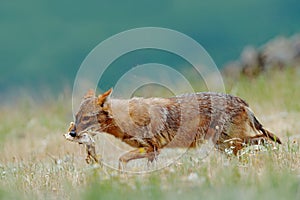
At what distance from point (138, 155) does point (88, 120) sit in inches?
29.0

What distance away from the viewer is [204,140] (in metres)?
8.05

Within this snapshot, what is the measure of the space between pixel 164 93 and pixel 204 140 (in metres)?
7.50

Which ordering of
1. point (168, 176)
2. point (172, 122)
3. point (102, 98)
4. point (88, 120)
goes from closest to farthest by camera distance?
1. point (168, 176)
2. point (88, 120)
3. point (102, 98)
4. point (172, 122)

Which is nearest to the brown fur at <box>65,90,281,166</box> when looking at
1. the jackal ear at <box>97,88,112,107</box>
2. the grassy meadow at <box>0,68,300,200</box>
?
the jackal ear at <box>97,88,112,107</box>

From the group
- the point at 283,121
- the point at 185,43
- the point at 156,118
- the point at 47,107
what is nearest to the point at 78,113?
the point at 156,118

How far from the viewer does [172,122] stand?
815 cm

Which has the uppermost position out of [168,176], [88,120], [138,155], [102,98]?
[102,98]

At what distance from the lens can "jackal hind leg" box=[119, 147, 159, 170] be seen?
7446 millimetres

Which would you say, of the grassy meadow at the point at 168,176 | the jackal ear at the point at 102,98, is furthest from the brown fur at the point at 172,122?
the grassy meadow at the point at 168,176

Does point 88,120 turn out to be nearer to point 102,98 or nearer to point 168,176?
point 102,98

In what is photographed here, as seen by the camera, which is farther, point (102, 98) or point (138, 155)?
point (102, 98)

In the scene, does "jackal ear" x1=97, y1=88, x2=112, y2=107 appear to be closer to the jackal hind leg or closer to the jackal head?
the jackal head

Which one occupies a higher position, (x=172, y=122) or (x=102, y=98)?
(x=102, y=98)

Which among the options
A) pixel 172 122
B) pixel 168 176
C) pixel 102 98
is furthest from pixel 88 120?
pixel 168 176
